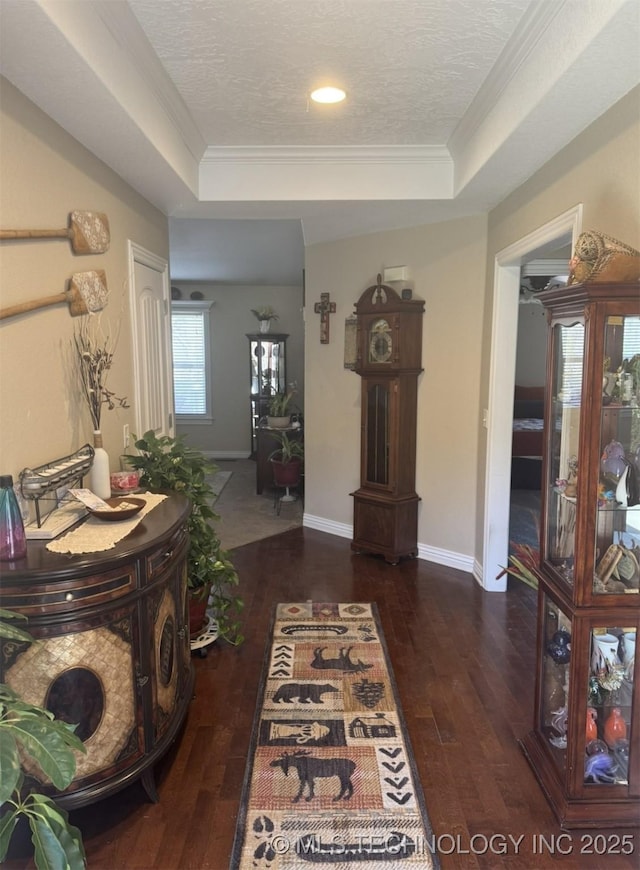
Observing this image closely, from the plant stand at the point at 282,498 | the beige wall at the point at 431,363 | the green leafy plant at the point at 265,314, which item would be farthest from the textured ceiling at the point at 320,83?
the green leafy plant at the point at 265,314

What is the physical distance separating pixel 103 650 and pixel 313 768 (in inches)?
37.7

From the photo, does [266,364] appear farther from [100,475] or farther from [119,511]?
[119,511]

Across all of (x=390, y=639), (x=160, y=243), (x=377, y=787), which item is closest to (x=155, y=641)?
(x=377, y=787)

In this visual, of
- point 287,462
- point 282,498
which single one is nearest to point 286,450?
point 287,462

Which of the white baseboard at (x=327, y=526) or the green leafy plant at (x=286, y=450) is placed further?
the green leafy plant at (x=286, y=450)

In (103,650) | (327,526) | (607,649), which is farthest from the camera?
(327,526)

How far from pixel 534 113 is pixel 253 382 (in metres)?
5.89

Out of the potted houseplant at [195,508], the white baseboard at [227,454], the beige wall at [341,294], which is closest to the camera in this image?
the beige wall at [341,294]

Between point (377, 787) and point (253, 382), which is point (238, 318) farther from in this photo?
point (377, 787)

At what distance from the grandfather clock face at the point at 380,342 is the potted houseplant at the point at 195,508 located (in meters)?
1.76

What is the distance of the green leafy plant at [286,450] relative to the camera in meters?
6.00

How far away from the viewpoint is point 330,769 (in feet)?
7.26

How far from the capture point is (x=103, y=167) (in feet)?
9.21

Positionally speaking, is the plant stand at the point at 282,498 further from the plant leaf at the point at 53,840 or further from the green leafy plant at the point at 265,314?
the plant leaf at the point at 53,840
